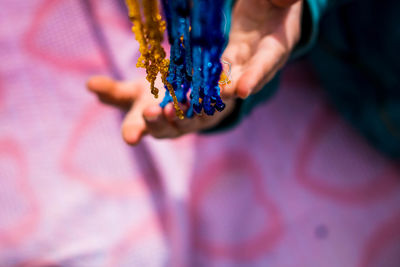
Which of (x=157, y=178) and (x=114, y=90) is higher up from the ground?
(x=114, y=90)

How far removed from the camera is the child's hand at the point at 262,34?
10.7 inches

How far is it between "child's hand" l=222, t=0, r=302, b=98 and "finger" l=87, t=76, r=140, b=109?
106mm

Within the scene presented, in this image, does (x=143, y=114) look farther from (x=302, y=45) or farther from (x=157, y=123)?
(x=302, y=45)

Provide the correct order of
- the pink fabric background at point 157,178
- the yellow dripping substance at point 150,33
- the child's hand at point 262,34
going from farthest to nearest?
1. the pink fabric background at point 157,178
2. the child's hand at point 262,34
3. the yellow dripping substance at point 150,33

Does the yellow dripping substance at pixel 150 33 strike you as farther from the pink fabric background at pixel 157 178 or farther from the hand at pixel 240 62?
the pink fabric background at pixel 157 178

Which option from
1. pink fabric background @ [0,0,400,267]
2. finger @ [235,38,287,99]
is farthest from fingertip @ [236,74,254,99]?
pink fabric background @ [0,0,400,267]

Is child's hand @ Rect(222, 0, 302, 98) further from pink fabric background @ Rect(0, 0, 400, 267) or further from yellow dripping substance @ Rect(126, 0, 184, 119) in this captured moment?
pink fabric background @ Rect(0, 0, 400, 267)

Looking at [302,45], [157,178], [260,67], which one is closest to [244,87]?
[260,67]

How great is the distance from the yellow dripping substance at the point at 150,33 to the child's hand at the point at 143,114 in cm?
7

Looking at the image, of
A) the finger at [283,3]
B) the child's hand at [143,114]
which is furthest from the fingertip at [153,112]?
the finger at [283,3]

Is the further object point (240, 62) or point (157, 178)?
point (157, 178)

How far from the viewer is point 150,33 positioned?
0.18m

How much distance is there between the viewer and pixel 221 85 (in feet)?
0.77

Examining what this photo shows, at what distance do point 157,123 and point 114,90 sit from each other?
8 centimetres
